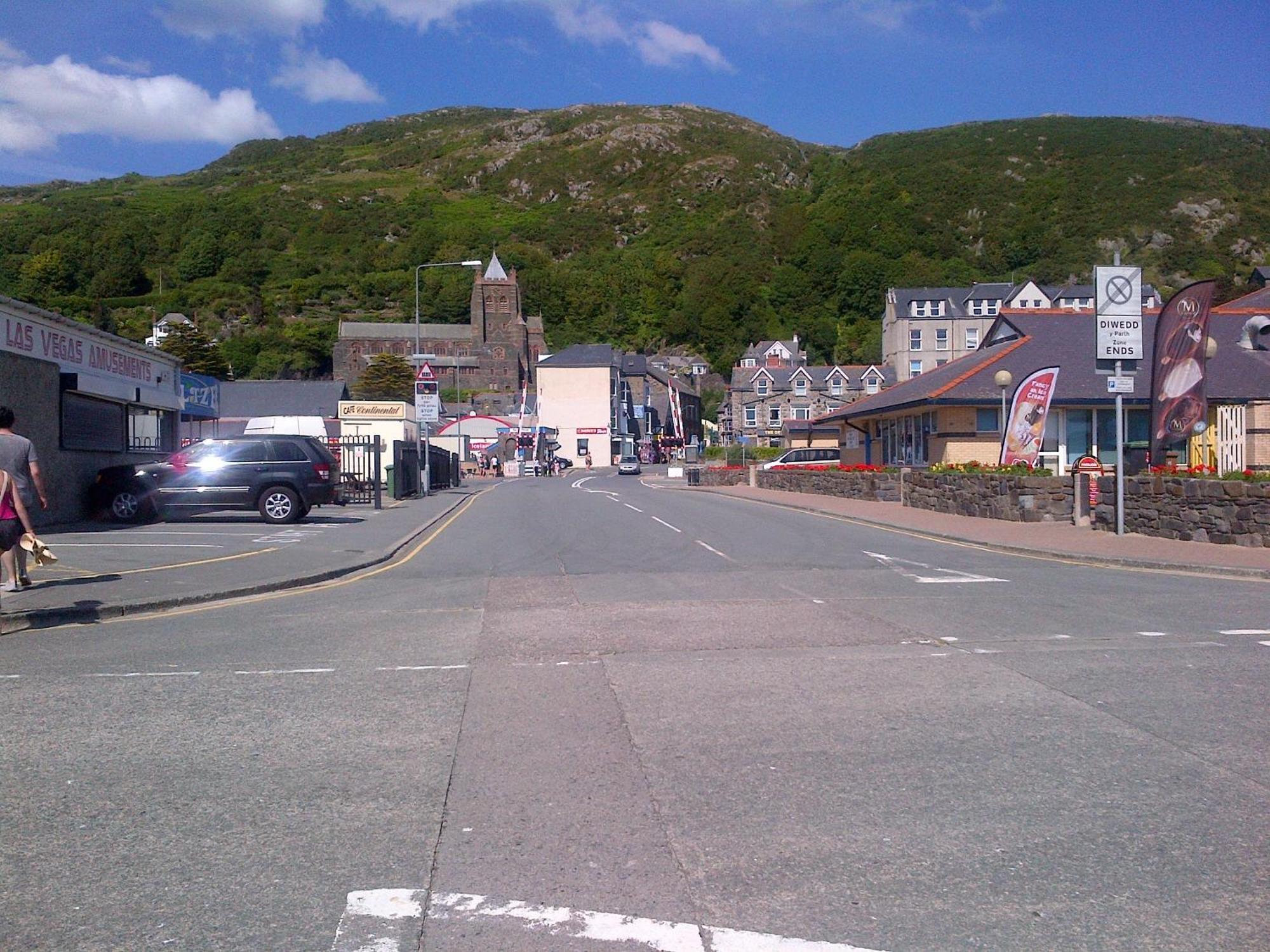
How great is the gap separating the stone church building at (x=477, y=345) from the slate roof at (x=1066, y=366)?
11440 centimetres

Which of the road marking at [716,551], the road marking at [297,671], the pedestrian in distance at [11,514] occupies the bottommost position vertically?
the road marking at [297,671]

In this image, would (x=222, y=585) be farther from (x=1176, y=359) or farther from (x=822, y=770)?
(x=1176, y=359)

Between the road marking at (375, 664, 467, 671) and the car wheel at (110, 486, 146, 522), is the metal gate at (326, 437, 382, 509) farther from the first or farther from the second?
the road marking at (375, 664, 467, 671)

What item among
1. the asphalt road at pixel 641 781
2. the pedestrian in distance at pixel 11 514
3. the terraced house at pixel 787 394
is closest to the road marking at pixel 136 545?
the pedestrian in distance at pixel 11 514

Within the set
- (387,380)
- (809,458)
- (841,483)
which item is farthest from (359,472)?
(387,380)

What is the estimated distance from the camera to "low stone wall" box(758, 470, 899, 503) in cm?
3275

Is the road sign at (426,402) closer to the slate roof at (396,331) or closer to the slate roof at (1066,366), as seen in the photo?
the slate roof at (1066,366)

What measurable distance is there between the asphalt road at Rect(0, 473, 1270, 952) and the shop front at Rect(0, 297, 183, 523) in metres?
9.82

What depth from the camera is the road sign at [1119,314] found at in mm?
19719

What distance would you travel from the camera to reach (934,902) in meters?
4.21

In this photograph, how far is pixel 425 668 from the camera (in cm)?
871

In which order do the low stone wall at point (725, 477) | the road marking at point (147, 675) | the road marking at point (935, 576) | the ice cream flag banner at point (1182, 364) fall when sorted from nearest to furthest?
the road marking at point (147, 675)
the road marking at point (935, 576)
the ice cream flag banner at point (1182, 364)
the low stone wall at point (725, 477)

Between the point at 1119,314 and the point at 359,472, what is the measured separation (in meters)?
24.9

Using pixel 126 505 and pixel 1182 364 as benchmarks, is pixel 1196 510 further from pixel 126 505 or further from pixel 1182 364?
pixel 126 505
